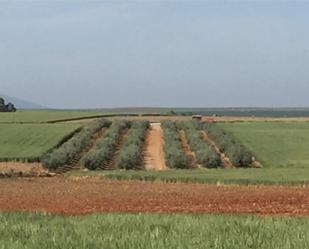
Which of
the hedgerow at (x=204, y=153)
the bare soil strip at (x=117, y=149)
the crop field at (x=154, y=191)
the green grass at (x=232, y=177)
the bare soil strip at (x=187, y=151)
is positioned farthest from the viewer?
the bare soil strip at (x=187, y=151)

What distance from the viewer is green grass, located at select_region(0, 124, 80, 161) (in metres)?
49.1

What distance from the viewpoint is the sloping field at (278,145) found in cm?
4478

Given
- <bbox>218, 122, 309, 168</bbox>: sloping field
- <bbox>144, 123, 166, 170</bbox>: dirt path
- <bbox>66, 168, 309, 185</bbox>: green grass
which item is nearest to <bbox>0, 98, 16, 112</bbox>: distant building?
<bbox>144, 123, 166, 170</bbox>: dirt path

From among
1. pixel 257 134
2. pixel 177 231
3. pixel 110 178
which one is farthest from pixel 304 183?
pixel 257 134

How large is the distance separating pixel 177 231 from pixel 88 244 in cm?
193

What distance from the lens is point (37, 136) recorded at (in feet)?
192

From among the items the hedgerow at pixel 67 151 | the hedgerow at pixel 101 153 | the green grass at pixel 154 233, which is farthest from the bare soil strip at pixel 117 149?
the green grass at pixel 154 233

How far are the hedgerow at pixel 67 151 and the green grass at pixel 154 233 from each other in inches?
1174

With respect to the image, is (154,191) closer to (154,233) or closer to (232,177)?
(232,177)

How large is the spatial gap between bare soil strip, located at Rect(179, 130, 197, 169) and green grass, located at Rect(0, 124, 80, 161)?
34.6ft

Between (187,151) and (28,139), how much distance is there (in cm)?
1433

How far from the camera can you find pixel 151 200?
72.8ft

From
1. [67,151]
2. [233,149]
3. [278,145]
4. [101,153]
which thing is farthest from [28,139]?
[278,145]

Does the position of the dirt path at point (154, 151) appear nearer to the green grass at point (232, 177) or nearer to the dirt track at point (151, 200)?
the green grass at point (232, 177)
